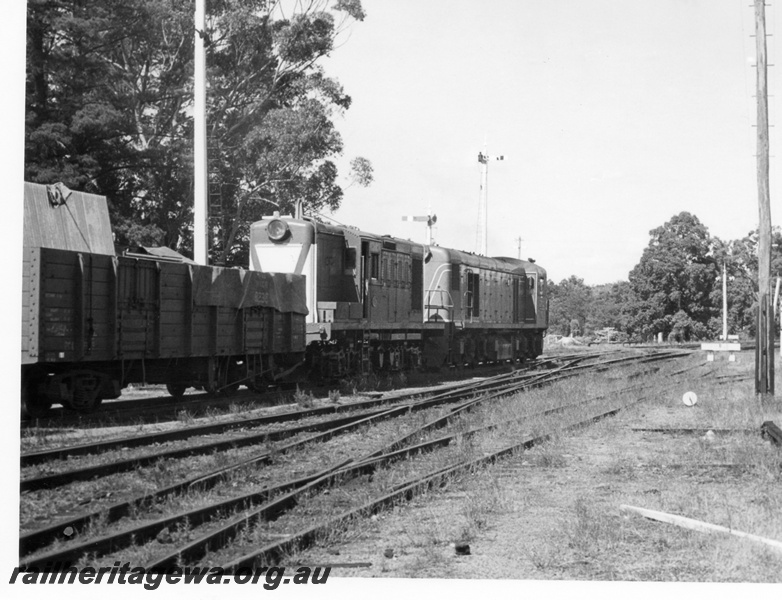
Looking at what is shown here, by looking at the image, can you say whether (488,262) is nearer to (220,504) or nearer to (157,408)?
(157,408)

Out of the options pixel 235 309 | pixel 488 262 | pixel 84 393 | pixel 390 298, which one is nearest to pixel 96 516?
pixel 84 393

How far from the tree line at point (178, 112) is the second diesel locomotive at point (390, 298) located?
855 millimetres

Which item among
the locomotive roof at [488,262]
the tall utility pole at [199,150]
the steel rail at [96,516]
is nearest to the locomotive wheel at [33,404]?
the tall utility pole at [199,150]

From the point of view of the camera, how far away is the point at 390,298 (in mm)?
20500

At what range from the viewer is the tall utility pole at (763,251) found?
569 inches

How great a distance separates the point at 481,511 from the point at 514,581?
4.23 ft

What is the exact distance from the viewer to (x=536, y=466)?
965cm

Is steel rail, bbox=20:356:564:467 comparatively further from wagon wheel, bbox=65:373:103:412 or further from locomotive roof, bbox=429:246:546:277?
locomotive roof, bbox=429:246:546:277

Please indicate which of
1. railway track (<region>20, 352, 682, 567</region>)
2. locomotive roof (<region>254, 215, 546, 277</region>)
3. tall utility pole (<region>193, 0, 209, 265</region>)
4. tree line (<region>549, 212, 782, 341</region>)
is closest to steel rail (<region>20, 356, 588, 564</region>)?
railway track (<region>20, 352, 682, 567</region>)

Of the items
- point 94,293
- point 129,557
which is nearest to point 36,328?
point 94,293

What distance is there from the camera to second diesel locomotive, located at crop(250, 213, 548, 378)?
17.6 metres

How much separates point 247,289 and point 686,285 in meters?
7.48

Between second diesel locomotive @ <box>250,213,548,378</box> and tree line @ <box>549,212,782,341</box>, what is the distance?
16.0ft

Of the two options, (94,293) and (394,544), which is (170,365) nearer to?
(94,293)
